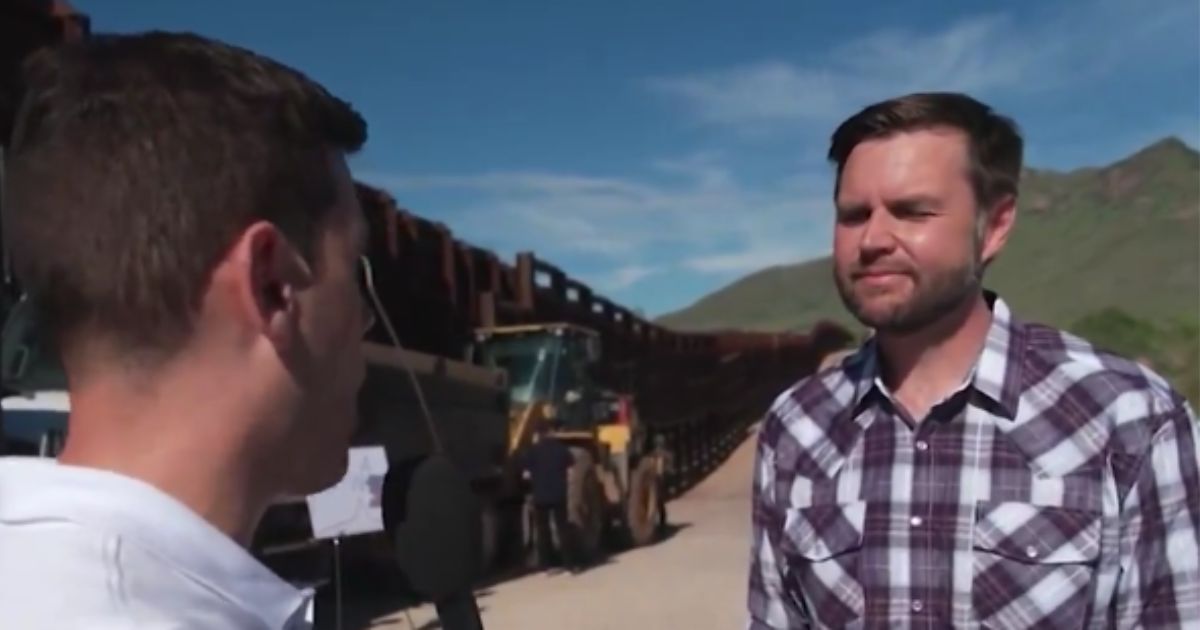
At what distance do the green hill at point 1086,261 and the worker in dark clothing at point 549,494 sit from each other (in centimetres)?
2674

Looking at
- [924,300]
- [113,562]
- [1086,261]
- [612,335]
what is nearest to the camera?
[113,562]

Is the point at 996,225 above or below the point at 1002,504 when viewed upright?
above

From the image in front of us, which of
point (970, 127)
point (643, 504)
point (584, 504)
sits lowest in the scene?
point (643, 504)

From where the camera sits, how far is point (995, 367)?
7.64 ft

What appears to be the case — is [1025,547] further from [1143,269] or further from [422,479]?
[1143,269]

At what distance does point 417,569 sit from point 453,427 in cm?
1242

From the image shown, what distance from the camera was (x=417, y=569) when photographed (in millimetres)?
1501

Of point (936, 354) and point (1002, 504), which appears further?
point (936, 354)

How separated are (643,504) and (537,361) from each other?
7.72ft

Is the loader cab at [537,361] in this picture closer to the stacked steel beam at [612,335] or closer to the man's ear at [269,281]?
the stacked steel beam at [612,335]

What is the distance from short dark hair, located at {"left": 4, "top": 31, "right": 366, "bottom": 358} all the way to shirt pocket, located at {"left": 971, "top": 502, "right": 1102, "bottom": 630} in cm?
145

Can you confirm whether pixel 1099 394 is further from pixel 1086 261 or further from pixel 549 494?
pixel 1086 261

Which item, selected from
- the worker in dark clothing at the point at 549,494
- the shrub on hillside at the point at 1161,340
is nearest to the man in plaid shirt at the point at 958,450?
the worker in dark clothing at the point at 549,494

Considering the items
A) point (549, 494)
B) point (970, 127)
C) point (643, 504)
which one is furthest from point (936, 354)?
point (643, 504)
